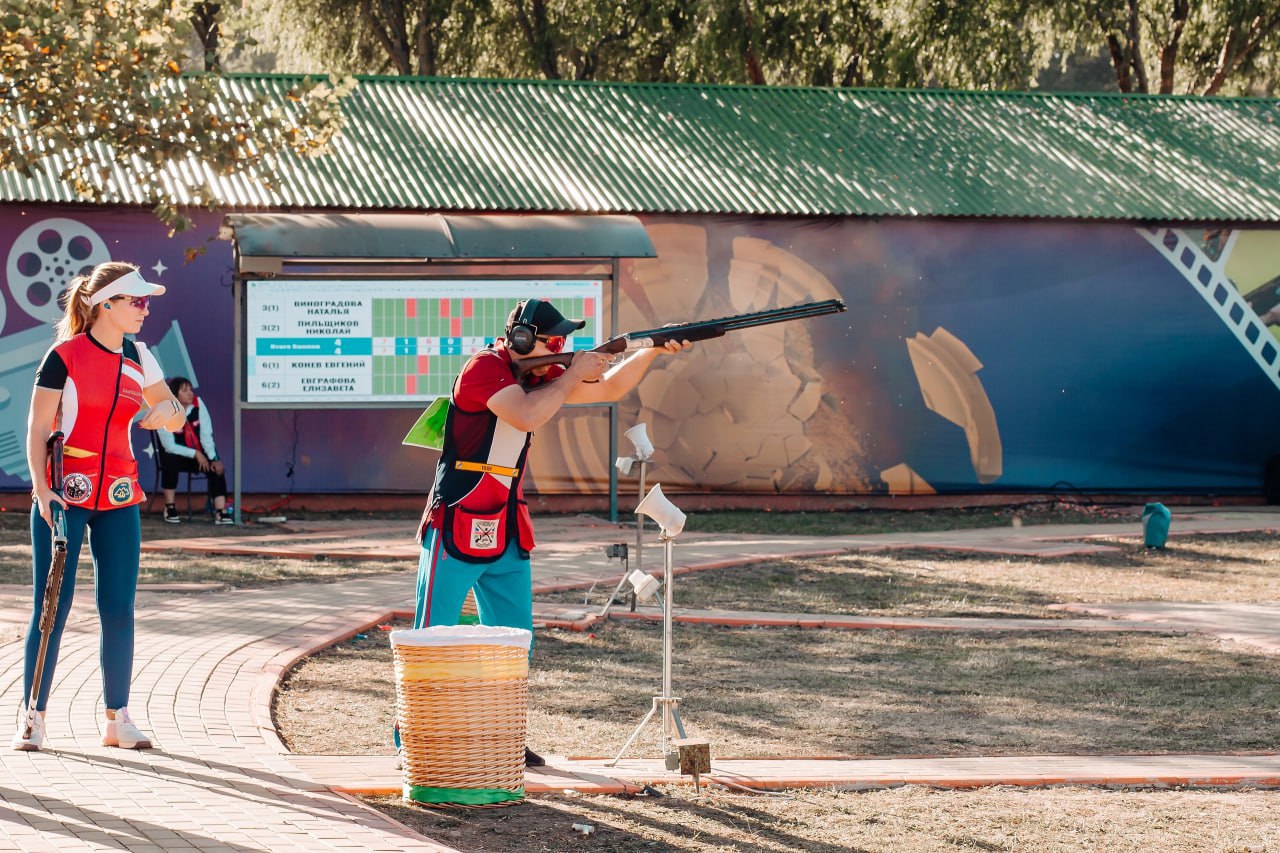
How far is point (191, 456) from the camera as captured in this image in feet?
57.5

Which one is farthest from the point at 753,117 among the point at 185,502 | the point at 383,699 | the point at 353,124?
the point at 383,699

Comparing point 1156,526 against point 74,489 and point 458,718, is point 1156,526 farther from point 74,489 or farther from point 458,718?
point 74,489

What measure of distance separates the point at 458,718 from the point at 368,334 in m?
12.1

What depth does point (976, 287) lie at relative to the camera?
2044 centimetres

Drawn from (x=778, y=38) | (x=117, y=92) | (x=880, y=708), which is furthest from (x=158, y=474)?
(x=778, y=38)

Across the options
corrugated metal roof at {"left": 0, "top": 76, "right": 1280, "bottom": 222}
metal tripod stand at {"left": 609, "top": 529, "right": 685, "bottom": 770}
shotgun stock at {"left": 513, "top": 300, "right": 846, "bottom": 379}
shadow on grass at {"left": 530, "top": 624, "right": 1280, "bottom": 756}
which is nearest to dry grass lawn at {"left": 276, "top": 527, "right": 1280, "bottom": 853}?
shadow on grass at {"left": 530, "top": 624, "right": 1280, "bottom": 756}

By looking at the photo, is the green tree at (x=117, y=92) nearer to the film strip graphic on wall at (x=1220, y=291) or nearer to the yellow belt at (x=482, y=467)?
the yellow belt at (x=482, y=467)

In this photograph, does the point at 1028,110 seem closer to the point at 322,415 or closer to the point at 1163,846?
the point at 322,415

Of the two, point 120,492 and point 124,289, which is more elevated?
point 124,289

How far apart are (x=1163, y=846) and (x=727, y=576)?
25.4 feet

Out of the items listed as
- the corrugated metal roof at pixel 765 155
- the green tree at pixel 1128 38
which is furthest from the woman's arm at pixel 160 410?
the green tree at pixel 1128 38

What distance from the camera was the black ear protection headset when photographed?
6.42 m

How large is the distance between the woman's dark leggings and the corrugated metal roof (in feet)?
39.9

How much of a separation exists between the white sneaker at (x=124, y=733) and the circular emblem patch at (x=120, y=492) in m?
0.90
